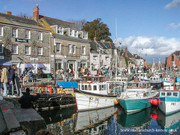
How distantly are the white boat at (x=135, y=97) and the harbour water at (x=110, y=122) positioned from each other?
73cm

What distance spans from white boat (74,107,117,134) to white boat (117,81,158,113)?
1.75 metres

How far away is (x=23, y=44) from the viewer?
101ft

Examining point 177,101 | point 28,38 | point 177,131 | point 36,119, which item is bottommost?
point 177,131

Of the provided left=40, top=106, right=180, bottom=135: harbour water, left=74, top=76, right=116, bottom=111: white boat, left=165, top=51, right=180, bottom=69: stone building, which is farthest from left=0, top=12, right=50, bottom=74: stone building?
left=165, top=51, right=180, bottom=69: stone building

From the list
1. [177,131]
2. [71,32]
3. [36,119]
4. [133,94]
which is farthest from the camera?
[71,32]

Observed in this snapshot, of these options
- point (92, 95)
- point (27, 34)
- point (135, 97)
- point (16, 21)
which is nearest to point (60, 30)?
point (27, 34)

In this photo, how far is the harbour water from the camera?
15367 mm

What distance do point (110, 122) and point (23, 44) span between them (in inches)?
787

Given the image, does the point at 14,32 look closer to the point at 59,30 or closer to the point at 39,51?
the point at 39,51

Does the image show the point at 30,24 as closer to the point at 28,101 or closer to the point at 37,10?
the point at 37,10

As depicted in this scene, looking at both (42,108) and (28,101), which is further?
(42,108)

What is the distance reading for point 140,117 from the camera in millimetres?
19906

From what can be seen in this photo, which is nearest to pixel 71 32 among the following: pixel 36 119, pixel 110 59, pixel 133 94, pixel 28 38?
pixel 28 38

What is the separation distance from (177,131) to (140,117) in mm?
→ 4727
